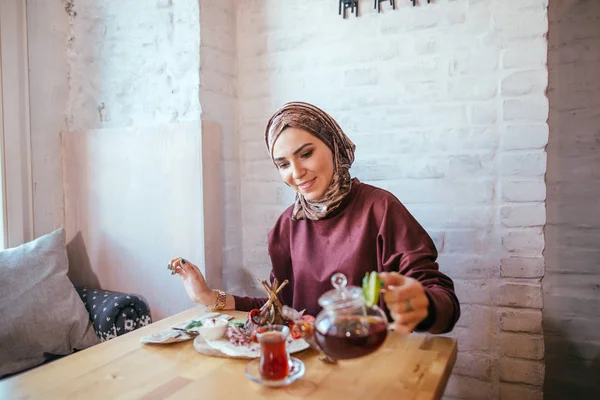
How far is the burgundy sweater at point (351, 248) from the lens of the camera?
131 cm

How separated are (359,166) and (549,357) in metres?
1.15

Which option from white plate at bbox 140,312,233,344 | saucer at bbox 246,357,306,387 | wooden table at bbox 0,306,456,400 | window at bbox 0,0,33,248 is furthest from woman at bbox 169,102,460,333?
window at bbox 0,0,33,248

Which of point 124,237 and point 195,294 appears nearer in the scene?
point 195,294

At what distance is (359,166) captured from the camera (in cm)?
188

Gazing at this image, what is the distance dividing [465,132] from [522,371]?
0.86 m

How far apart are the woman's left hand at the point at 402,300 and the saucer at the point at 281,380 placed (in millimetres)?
228

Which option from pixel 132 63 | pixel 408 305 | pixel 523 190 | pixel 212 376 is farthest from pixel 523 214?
pixel 132 63

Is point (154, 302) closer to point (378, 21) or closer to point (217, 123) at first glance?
point (217, 123)

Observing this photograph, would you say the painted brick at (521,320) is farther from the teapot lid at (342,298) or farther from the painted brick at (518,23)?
the teapot lid at (342,298)

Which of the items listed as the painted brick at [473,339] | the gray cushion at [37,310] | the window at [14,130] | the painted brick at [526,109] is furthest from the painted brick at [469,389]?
the window at [14,130]

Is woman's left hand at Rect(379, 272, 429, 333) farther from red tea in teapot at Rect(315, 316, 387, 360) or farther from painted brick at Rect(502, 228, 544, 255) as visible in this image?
painted brick at Rect(502, 228, 544, 255)

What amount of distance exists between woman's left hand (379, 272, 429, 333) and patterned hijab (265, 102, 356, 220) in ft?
1.97

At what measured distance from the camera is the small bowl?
46.4 inches

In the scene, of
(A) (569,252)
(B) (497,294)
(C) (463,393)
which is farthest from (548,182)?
(C) (463,393)
